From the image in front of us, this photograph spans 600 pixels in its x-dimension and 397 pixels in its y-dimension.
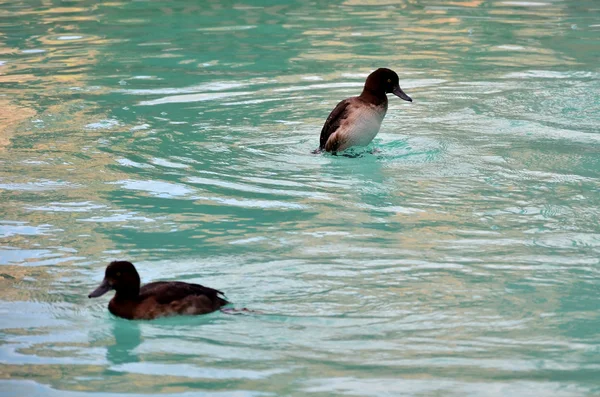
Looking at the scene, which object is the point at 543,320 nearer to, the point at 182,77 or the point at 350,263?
the point at 350,263

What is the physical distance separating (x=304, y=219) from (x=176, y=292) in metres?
2.45

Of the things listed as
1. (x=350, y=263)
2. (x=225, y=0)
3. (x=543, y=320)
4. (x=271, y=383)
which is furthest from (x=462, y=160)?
(x=225, y=0)

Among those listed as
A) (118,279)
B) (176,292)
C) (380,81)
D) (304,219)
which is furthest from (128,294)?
(380,81)

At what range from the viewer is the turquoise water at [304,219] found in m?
6.74

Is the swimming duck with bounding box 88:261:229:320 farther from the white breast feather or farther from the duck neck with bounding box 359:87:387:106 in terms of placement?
the duck neck with bounding box 359:87:387:106

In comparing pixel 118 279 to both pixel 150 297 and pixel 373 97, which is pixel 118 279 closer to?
pixel 150 297

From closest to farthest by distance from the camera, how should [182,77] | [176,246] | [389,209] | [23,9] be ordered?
[176,246] < [389,209] < [182,77] < [23,9]

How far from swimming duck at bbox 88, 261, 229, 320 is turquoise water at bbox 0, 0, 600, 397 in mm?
112

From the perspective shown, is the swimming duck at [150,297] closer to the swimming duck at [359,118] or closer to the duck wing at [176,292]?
the duck wing at [176,292]

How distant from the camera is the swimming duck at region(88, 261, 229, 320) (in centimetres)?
730

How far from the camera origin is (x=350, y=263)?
8344 millimetres

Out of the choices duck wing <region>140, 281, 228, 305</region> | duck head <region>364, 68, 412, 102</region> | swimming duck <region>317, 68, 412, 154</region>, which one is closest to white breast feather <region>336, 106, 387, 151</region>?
swimming duck <region>317, 68, 412, 154</region>

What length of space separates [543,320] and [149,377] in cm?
259

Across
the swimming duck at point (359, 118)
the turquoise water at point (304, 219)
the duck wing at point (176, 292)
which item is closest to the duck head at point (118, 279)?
the duck wing at point (176, 292)
